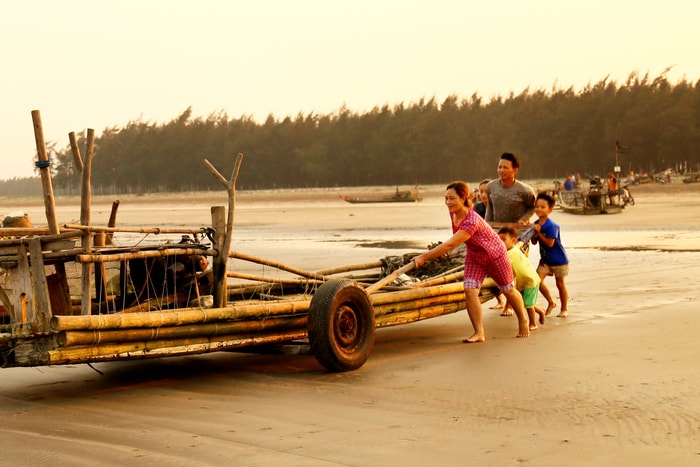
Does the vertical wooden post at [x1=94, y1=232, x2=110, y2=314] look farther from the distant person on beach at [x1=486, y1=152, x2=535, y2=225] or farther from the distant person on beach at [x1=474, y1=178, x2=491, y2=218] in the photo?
the distant person on beach at [x1=474, y1=178, x2=491, y2=218]

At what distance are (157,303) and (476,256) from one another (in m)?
2.63

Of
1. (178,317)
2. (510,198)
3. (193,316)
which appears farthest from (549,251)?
(178,317)

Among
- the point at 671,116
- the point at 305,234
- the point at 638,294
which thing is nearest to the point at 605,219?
the point at 305,234

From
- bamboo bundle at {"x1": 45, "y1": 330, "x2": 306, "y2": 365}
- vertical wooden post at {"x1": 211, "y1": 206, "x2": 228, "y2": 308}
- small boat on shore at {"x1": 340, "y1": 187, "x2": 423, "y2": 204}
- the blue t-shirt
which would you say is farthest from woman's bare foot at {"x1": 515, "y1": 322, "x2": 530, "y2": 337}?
small boat on shore at {"x1": 340, "y1": 187, "x2": 423, "y2": 204}

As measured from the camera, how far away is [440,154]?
72312 mm

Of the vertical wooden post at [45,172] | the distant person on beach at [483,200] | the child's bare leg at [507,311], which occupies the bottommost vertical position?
the child's bare leg at [507,311]

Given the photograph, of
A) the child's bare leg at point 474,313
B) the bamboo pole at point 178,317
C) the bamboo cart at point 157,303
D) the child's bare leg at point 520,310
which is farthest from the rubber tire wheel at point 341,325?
the child's bare leg at point 520,310

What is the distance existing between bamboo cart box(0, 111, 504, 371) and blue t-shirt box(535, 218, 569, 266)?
51.8 inches

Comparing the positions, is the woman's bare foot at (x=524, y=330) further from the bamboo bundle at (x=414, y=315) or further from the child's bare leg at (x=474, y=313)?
the bamboo bundle at (x=414, y=315)

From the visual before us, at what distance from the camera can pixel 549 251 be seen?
29.7 feet

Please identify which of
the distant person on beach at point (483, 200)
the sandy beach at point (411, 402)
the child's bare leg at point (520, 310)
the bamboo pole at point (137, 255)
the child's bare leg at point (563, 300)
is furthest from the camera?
the distant person on beach at point (483, 200)

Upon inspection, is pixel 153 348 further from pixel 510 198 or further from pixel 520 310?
pixel 510 198

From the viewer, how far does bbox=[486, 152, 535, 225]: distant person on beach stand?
8.66 m

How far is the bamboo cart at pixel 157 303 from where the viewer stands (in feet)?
18.5
